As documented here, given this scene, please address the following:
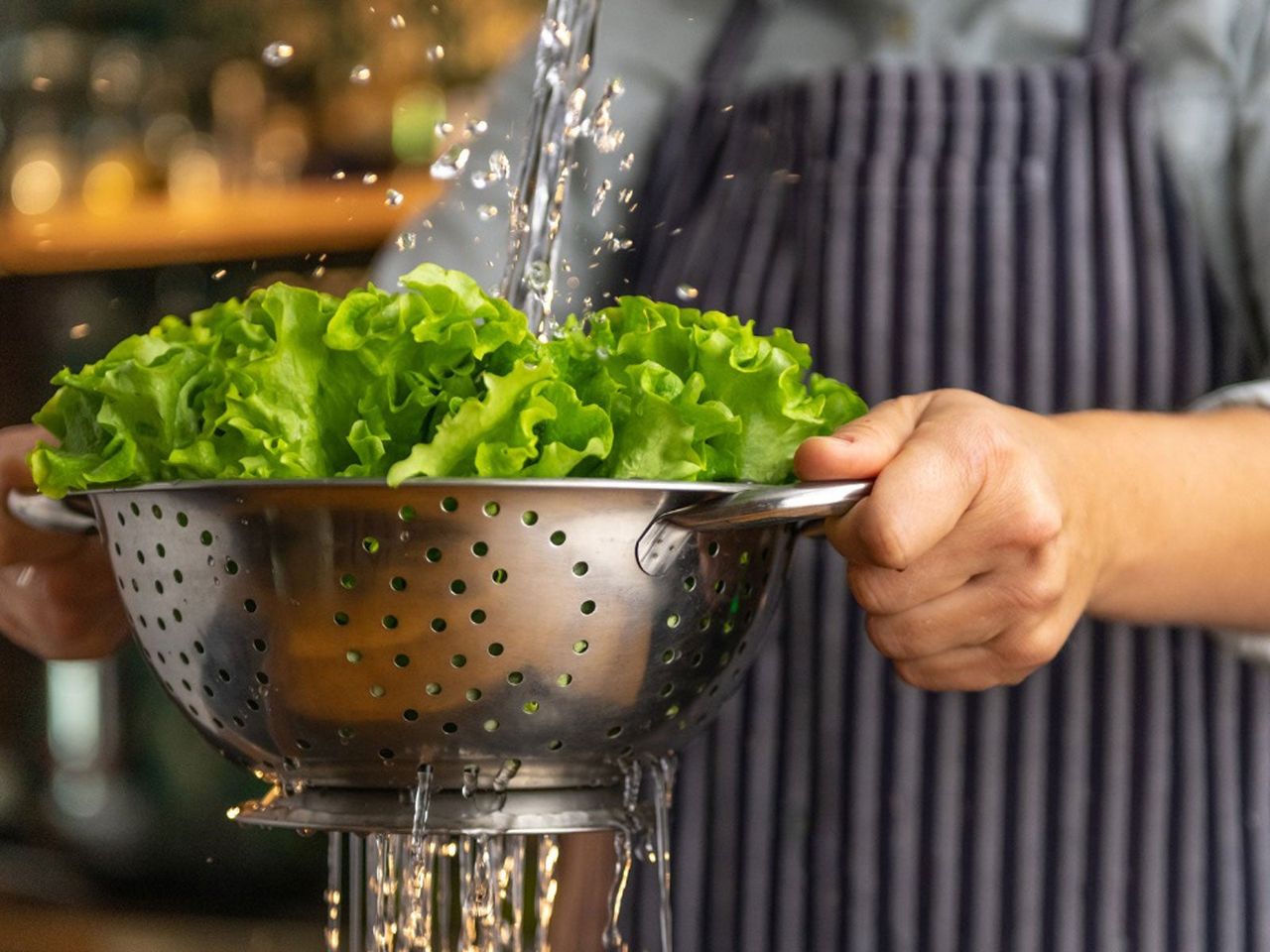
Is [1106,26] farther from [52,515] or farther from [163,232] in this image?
[163,232]

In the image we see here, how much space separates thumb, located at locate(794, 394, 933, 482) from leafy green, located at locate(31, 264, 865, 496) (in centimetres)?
4

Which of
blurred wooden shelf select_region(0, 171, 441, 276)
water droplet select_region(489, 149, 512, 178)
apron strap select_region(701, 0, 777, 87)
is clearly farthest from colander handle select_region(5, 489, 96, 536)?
blurred wooden shelf select_region(0, 171, 441, 276)

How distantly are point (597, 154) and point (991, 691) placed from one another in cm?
46

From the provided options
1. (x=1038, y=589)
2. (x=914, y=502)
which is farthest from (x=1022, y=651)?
(x=914, y=502)

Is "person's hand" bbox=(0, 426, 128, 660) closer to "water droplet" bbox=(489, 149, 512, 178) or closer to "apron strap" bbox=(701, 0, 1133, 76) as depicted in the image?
"water droplet" bbox=(489, 149, 512, 178)

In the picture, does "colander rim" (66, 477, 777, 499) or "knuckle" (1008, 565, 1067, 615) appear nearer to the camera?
"colander rim" (66, 477, 777, 499)

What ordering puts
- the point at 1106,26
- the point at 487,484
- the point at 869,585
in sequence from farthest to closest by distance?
1. the point at 1106,26
2. the point at 869,585
3. the point at 487,484

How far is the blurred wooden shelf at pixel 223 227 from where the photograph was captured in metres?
1.99

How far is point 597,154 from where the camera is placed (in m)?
1.09

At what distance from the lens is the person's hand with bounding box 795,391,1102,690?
0.55m

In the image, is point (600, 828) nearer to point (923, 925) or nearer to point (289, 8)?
point (923, 925)

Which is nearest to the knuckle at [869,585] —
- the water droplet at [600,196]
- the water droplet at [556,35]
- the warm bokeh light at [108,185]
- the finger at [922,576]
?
the finger at [922,576]

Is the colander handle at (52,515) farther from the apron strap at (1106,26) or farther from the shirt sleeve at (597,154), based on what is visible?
the apron strap at (1106,26)

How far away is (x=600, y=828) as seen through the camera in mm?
583
